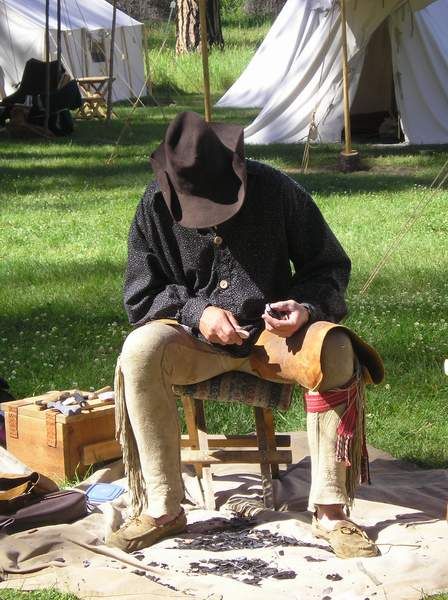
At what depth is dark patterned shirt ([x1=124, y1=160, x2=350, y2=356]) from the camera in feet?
12.3

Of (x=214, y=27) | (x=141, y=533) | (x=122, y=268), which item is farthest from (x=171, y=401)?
(x=214, y=27)

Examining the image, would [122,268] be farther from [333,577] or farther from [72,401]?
[333,577]

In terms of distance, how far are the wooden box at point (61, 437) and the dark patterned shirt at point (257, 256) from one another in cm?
65

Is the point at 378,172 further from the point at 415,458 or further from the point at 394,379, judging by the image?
the point at 415,458

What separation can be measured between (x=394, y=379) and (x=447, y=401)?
1.21ft

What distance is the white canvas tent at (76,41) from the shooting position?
1805cm

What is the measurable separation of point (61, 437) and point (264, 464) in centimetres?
80

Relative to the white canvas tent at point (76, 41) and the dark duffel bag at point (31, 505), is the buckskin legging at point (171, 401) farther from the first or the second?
the white canvas tent at point (76, 41)

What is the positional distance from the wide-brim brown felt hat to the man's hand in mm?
340

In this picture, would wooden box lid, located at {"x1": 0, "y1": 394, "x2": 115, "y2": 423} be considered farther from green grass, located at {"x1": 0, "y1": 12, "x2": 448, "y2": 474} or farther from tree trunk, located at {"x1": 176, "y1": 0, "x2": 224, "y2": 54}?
tree trunk, located at {"x1": 176, "y1": 0, "x2": 224, "y2": 54}

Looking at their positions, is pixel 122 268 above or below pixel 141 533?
above

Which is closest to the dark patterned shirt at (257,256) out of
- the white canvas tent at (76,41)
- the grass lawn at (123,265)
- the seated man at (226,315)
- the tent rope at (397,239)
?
the seated man at (226,315)

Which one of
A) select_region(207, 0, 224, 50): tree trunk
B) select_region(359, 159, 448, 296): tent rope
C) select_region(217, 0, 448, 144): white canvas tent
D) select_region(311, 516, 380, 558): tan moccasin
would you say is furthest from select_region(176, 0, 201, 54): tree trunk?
select_region(311, 516, 380, 558): tan moccasin

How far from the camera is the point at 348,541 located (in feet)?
11.4
